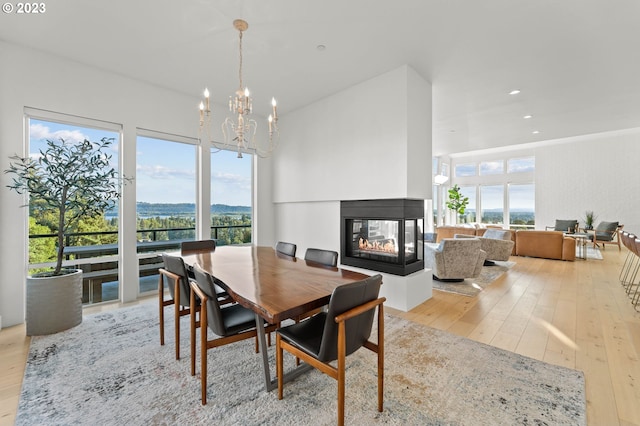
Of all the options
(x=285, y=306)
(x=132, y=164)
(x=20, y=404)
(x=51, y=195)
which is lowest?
(x=20, y=404)

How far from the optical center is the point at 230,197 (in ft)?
15.6

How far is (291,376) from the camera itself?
6.16 feet

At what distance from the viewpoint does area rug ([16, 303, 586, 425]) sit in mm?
1586

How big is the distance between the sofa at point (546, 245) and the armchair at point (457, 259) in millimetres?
3146

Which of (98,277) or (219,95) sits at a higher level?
(219,95)

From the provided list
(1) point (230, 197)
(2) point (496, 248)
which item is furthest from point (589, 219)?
(1) point (230, 197)

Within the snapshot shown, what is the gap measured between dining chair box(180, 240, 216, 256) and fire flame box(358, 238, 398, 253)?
2018 mm

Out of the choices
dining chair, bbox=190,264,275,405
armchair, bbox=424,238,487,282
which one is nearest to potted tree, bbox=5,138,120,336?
dining chair, bbox=190,264,275,405

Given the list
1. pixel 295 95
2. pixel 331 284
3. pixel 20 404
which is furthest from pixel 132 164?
pixel 331 284

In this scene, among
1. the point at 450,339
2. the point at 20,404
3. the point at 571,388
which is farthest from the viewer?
the point at 450,339

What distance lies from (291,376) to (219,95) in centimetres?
389

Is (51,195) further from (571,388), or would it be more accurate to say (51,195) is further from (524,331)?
(524,331)

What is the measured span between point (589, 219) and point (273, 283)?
414 inches

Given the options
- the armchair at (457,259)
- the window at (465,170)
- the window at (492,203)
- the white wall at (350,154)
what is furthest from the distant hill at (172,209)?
the window at (492,203)
